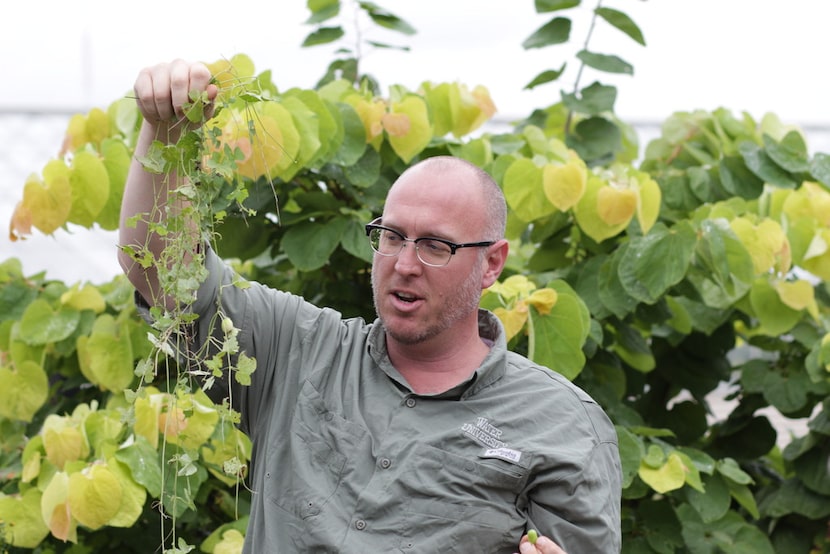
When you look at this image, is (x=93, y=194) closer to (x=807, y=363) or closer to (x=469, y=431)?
(x=469, y=431)

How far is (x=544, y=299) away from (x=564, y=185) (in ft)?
0.78

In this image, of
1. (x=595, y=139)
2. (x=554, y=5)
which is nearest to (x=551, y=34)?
(x=554, y=5)

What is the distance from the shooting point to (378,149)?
2037mm

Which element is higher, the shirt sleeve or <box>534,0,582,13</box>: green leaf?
<box>534,0,582,13</box>: green leaf

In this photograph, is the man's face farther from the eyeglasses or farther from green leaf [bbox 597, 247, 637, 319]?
green leaf [bbox 597, 247, 637, 319]

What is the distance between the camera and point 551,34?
239 centimetres

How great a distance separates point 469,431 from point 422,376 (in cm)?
12

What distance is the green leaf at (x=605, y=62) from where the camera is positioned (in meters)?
2.36

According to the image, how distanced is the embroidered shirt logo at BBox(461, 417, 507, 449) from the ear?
192mm

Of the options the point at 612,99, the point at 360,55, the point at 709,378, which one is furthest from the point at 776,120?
the point at 360,55

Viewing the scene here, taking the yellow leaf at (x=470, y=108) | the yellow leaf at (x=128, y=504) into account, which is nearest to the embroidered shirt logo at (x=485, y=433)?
the yellow leaf at (x=128, y=504)

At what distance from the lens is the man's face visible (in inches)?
54.1

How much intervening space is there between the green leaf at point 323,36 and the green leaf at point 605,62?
490 mm

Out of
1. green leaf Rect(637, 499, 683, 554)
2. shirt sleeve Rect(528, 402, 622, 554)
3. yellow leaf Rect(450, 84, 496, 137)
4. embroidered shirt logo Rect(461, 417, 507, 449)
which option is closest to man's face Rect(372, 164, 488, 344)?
embroidered shirt logo Rect(461, 417, 507, 449)
